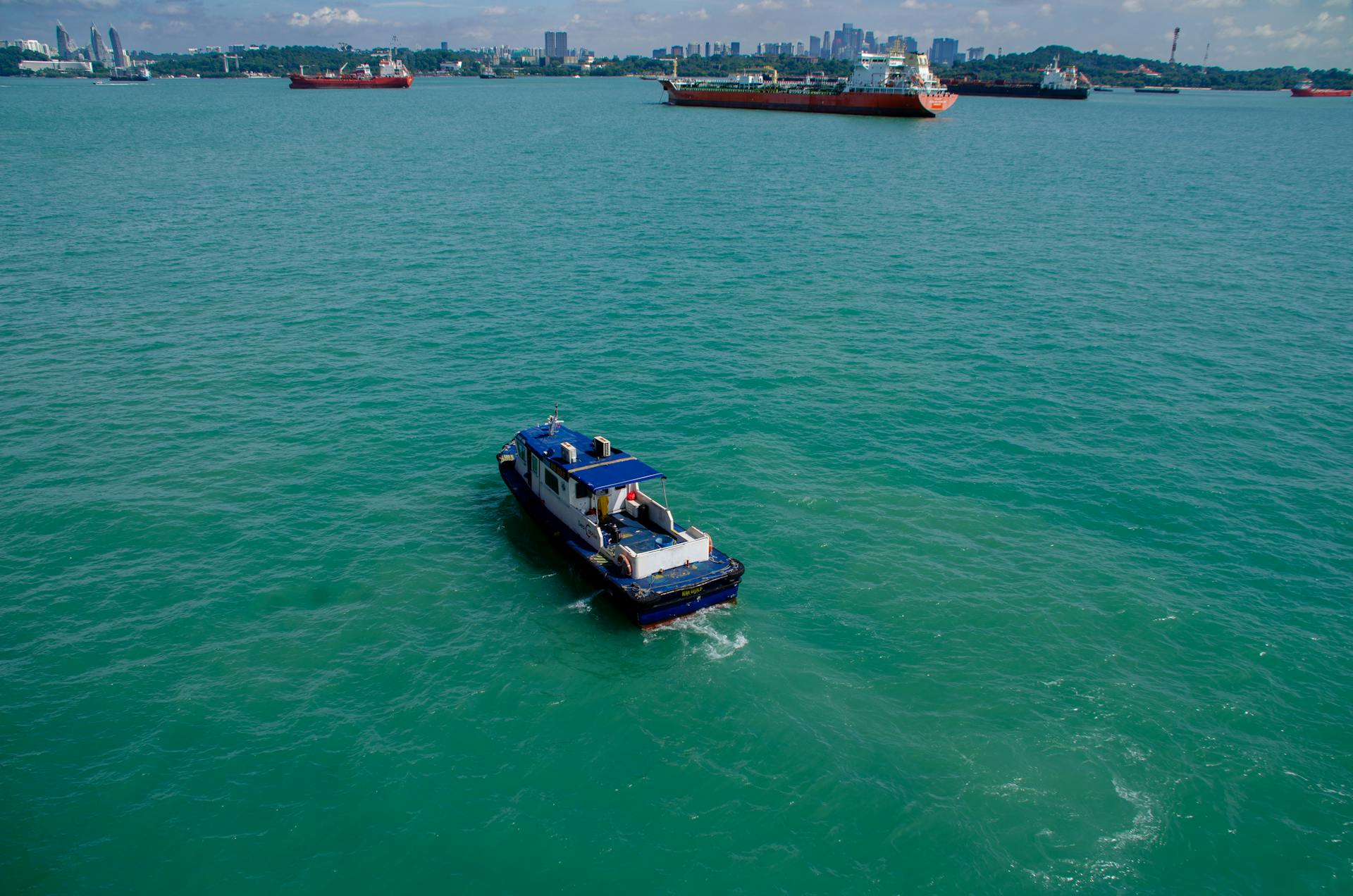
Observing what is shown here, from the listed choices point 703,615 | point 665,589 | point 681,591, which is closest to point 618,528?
point 665,589

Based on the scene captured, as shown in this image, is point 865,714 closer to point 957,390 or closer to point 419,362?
point 957,390

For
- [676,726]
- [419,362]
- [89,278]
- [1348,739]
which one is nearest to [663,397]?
[419,362]

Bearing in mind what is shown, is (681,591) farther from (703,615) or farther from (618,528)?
(618,528)

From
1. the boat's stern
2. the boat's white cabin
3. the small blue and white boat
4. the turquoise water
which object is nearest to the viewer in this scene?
the turquoise water

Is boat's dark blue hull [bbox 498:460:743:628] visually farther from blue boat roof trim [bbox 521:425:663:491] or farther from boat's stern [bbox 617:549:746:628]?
blue boat roof trim [bbox 521:425:663:491]

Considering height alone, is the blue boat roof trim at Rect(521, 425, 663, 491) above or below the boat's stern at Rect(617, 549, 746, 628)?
above

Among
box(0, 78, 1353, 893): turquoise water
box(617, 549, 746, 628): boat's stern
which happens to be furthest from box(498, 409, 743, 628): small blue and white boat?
box(0, 78, 1353, 893): turquoise water

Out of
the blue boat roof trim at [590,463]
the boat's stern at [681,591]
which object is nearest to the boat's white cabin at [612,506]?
the blue boat roof trim at [590,463]
